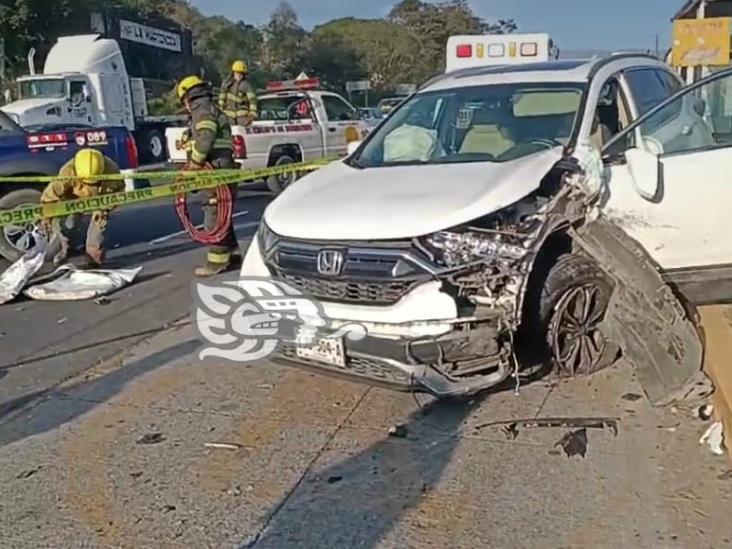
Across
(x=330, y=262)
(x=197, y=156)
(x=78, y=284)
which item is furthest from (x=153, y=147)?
(x=330, y=262)

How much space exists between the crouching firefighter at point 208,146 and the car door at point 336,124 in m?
6.48

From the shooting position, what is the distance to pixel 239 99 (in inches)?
531

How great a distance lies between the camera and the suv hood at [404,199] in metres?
4.24

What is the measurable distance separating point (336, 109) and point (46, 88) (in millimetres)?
10468

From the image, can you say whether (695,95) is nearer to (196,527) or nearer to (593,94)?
(593,94)

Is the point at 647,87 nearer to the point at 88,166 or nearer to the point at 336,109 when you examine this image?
the point at 88,166

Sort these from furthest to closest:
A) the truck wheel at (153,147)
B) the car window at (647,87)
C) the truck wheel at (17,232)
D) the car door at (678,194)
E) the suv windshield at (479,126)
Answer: the truck wheel at (153,147)
the truck wheel at (17,232)
the car window at (647,87)
the suv windshield at (479,126)
the car door at (678,194)

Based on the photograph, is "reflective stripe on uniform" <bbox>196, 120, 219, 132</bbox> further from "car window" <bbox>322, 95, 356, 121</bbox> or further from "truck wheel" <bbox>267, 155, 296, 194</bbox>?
"car window" <bbox>322, 95, 356, 121</bbox>

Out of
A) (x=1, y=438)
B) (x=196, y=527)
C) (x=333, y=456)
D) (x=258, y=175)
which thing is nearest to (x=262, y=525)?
(x=196, y=527)

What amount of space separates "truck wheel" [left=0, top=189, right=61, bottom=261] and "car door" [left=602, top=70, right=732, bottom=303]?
583cm

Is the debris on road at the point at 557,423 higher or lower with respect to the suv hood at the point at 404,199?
lower

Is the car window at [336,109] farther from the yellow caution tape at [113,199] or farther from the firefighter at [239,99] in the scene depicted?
the yellow caution tape at [113,199]

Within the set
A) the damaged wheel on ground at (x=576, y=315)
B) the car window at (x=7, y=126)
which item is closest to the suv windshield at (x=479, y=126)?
the damaged wheel on ground at (x=576, y=315)

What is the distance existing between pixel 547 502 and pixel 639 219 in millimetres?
1986
